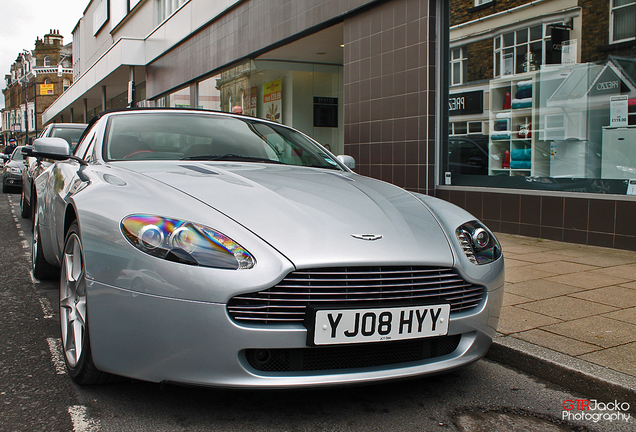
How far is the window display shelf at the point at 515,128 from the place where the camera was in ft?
23.9

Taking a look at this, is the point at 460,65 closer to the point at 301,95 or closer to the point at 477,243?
the point at 477,243

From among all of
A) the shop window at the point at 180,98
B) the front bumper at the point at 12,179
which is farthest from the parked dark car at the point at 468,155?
the front bumper at the point at 12,179

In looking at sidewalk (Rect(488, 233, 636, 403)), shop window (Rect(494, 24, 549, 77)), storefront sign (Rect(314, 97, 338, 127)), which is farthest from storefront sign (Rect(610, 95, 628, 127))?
storefront sign (Rect(314, 97, 338, 127))

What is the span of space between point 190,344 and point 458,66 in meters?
6.87

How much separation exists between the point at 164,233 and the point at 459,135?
655cm

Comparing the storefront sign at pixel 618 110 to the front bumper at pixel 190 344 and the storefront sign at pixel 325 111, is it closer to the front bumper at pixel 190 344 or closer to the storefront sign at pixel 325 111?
the front bumper at pixel 190 344

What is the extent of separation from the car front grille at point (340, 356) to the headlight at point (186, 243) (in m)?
0.34

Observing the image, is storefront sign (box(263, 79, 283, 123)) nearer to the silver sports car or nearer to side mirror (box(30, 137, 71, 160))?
side mirror (box(30, 137, 71, 160))

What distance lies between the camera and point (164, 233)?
7.39 feet

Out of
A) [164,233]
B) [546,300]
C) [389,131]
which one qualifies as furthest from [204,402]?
[389,131]

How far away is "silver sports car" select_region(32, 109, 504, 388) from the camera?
84.0 inches

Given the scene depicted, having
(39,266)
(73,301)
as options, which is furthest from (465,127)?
(73,301)

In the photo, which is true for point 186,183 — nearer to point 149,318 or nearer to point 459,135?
point 149,318

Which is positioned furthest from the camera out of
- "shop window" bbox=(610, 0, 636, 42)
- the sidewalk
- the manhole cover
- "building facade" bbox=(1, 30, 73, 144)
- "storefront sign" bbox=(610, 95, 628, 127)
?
"building facade" bbox=(1, 30, 73, 144)
